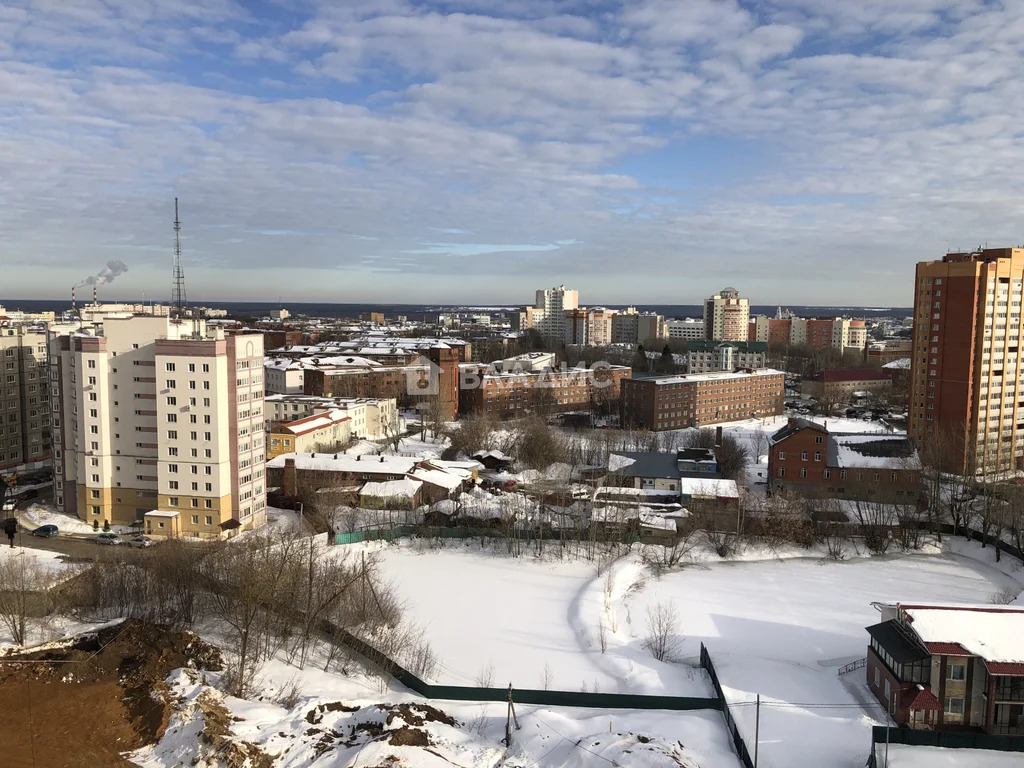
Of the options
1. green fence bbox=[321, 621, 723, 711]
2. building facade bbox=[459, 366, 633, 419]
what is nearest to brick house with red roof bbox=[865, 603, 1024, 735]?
green fence bbox=[321, 621, 723, 711]

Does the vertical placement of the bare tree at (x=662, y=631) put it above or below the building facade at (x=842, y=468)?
below

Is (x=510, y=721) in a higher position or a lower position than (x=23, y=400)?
lower

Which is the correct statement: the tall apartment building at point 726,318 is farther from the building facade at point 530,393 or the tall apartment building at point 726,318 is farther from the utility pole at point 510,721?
the utility pole at point 510,721

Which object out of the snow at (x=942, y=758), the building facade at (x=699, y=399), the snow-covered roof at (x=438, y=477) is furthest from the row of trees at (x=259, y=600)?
the building facade at (x=699, y=399)

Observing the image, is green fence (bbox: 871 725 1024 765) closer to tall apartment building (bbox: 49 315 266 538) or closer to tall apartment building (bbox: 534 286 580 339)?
tall apartment building (bbox: 49 315 266 538)

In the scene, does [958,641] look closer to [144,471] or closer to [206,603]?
[206,603]

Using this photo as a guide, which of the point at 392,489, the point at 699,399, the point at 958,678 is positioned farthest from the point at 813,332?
the point at 958,678

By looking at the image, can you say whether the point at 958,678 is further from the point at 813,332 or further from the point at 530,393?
the point at 813,332
